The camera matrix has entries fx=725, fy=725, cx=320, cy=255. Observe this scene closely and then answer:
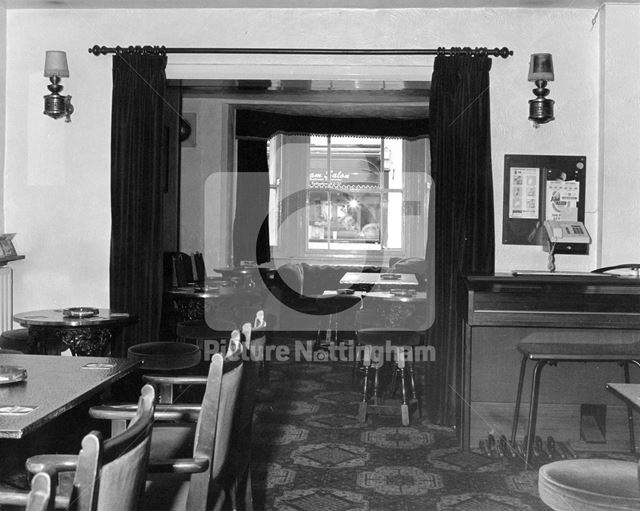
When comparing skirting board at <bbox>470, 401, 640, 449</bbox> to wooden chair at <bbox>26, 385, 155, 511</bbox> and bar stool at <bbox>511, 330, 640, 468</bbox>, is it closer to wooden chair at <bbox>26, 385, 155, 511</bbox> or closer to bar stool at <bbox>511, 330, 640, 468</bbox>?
bar stool at <bbox>511, 330, 640, 468</bbox>

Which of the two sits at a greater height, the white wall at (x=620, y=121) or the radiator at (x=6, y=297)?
the white wall at (x=620, y=121)

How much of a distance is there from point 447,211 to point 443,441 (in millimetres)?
1582

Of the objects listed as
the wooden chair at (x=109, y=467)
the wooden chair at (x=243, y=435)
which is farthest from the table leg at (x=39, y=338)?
the wooden chair at (x=109, y=467)

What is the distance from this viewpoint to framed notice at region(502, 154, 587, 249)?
527cm

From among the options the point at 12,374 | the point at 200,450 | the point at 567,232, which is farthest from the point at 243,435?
the point at 567,232

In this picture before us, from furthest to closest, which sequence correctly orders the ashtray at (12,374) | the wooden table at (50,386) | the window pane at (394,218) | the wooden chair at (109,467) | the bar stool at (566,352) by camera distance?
the window pane at (394,218) < the bar stool at (566,352) < the ashtray at (12,374) < the wooden table at (50,386) < the wooden chair at (109,467)

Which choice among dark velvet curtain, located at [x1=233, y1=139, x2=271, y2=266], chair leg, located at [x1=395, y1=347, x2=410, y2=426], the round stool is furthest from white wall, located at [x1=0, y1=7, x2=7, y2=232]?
dark velvet curtain, located at [x1=233, y1=139, x2=271, y2=266]

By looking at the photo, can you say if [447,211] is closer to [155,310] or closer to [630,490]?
[155,310]

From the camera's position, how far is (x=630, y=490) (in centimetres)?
211

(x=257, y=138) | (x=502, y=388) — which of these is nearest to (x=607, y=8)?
(x=502, y=388)

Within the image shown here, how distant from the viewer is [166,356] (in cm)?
421

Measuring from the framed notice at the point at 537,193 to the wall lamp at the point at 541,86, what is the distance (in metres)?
0.34

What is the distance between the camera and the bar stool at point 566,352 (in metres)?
3.93

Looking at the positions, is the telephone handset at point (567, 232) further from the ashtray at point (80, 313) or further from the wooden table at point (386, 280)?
the ashtray at point (80, 313)
